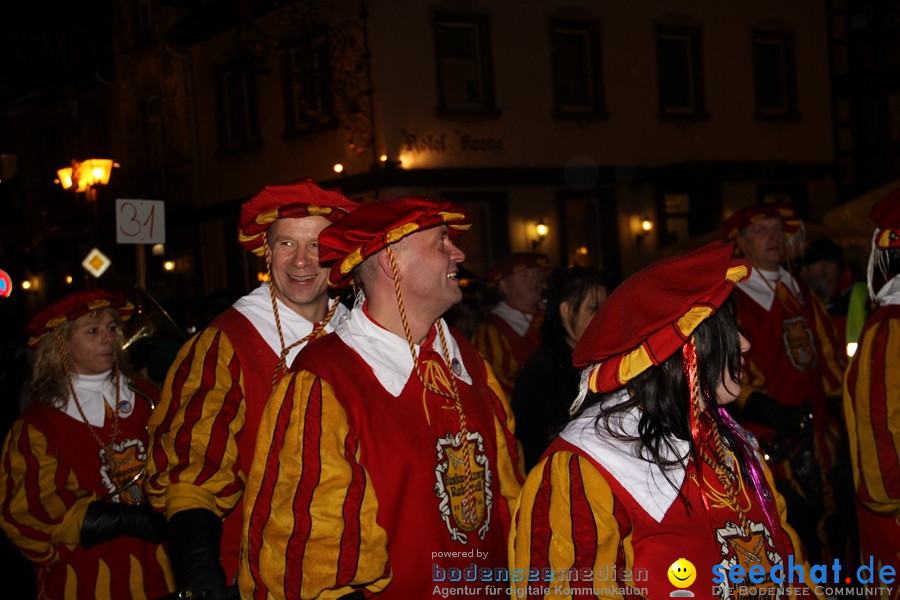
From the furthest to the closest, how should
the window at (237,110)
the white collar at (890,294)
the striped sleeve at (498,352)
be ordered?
the window at (237,110) → the striped sleeve at (498,352) → the white collar at (890,294)

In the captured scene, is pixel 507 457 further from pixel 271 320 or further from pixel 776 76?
→ pixel 776 76

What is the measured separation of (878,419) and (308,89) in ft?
47.0

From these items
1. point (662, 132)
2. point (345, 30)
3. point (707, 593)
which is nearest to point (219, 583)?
point (707, 593)

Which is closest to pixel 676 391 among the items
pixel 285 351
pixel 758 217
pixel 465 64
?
pixel 285 351

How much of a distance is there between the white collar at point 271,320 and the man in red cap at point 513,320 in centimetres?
469

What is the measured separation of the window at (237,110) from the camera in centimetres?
1820

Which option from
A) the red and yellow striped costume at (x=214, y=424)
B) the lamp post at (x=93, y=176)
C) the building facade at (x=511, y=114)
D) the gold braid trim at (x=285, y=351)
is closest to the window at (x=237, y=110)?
the building facade at (x=511, y=114)

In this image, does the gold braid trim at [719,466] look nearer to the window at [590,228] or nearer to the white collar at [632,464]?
the white collar at [632,464]

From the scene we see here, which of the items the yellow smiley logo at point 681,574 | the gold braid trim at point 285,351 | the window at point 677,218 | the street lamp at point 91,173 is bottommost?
the yellow smiley logo at point 681,574

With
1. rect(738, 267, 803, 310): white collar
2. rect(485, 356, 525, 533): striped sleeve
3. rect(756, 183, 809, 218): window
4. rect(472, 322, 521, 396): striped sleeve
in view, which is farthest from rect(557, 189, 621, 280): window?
rect(485, 356, 525, 533): striped sleeve

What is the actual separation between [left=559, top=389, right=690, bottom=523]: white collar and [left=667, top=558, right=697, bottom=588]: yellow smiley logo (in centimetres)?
12

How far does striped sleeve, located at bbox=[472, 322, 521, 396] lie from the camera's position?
812 cm

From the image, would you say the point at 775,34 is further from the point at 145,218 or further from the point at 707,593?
the point at 707,593

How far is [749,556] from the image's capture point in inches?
89.4
